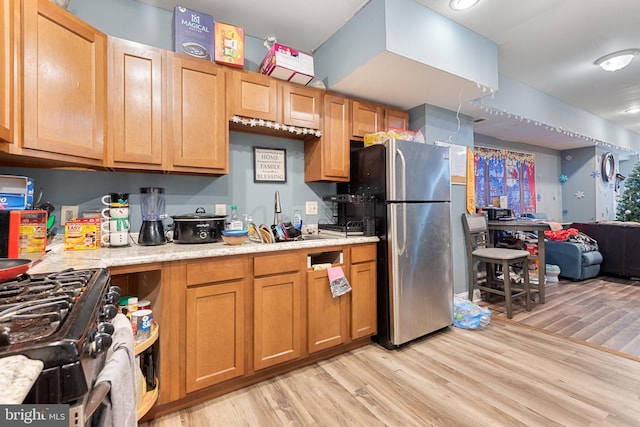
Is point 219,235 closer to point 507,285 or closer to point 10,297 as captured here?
point 10,297

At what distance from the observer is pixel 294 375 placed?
1951 millimetres

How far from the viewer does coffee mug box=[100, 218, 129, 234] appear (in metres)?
1.70

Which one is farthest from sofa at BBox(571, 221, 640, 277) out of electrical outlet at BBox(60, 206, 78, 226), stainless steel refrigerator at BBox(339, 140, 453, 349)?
electrical outlet at BBox(60, 206, 78, 226)

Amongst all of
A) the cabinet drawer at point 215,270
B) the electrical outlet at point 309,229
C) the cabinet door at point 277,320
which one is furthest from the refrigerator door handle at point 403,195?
the cabinet drawer at point 215,270

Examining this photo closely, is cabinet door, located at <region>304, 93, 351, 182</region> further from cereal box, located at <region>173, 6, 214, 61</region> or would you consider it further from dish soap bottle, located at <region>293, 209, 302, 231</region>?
cereal box, located at <region>173, 6, 214, 61</region>

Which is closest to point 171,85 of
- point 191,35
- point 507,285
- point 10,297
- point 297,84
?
point 191,35

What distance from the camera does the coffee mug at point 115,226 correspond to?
1.70m

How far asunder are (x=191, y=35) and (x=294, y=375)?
2.44 metres

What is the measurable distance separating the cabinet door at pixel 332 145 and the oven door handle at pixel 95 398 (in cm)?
206

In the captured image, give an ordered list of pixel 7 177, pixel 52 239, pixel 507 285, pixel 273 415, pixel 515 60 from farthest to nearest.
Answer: pixel 515 60
pixel 507 285
pixel 52 239
pixel 273 415
pixel 7 177

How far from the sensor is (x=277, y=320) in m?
1.87

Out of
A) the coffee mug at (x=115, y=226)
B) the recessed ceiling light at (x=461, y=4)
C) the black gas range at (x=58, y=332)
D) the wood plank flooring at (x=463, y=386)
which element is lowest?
the wood plank flooring at (x=463, y=386)

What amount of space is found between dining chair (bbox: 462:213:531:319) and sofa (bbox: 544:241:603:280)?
119cm

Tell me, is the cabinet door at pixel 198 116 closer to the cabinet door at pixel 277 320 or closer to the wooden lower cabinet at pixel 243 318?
the wooden lower cabinet at pixel 243 318
